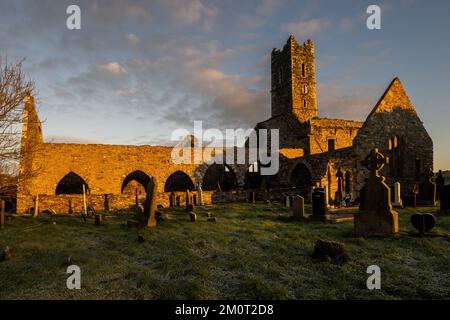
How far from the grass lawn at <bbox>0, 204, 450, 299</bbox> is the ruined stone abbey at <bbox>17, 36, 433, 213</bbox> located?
22.8 feet

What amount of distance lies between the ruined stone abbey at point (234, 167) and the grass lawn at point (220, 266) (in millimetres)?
6955

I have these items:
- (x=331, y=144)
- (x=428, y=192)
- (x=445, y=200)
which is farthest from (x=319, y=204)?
(x=331, y=144)

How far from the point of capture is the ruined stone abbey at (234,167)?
714 inches

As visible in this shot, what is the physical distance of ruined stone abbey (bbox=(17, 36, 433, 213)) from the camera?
18.1 m

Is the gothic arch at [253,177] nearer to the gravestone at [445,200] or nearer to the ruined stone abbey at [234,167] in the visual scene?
the ruined stone abbey at [234,167]

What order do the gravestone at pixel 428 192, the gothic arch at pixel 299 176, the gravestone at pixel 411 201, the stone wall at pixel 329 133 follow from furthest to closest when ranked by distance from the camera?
1. the stone wall at pixel 329 133
2. the gothic arch at pixel 299 176
3. the gravestone at pixel 428 192
4. the gravestone at pixel 411 201

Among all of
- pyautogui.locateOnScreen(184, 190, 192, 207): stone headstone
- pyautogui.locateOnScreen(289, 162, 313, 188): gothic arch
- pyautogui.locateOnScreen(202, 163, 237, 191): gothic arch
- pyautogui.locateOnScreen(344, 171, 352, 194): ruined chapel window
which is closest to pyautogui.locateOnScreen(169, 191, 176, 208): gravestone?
pyautogui.locateOnScreen(184, 190, 192, 207): stone headstone

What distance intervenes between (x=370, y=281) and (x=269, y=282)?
163cm

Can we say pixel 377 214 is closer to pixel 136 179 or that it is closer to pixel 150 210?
pixel 150 210

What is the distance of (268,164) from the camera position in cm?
2644

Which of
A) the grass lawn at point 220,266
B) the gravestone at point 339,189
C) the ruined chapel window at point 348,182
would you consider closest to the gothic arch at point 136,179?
the gravestone at point 339,189

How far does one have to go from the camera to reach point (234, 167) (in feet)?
85.6
